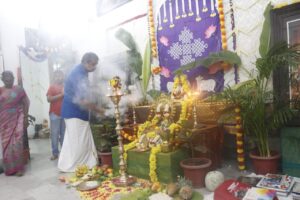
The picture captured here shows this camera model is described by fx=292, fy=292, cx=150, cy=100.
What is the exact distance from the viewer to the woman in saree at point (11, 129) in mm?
4848

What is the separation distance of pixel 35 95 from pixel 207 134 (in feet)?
20.1

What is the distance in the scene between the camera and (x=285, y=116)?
11.6ft

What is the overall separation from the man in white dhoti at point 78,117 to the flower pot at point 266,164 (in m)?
2.55

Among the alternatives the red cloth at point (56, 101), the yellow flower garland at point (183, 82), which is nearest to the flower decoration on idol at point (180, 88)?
the yellow flower garland at point (183, 82)

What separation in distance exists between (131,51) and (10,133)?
2.93m

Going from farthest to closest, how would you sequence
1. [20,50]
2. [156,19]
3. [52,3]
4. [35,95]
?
[35,95]
[20,50]
[52,3]
[156,19]

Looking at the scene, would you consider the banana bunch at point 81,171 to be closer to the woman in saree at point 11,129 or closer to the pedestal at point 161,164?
the pedestal at point 161,164

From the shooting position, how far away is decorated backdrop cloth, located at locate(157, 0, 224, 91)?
16.7 feet

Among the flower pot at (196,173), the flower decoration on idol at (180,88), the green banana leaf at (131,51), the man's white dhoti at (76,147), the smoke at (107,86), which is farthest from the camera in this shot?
the green banana leaf at (131,51)

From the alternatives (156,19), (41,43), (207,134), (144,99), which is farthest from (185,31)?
(41,43)

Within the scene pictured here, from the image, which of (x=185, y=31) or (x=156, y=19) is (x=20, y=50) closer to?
(x=156, y=19)

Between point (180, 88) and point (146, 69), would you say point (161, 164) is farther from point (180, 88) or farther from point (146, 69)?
point (146, 69)

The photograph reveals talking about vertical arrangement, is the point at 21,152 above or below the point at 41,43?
below

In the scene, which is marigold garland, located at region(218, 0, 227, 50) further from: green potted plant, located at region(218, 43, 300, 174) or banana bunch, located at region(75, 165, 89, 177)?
banana bunch, located at region(75, 165, 89, 177)
